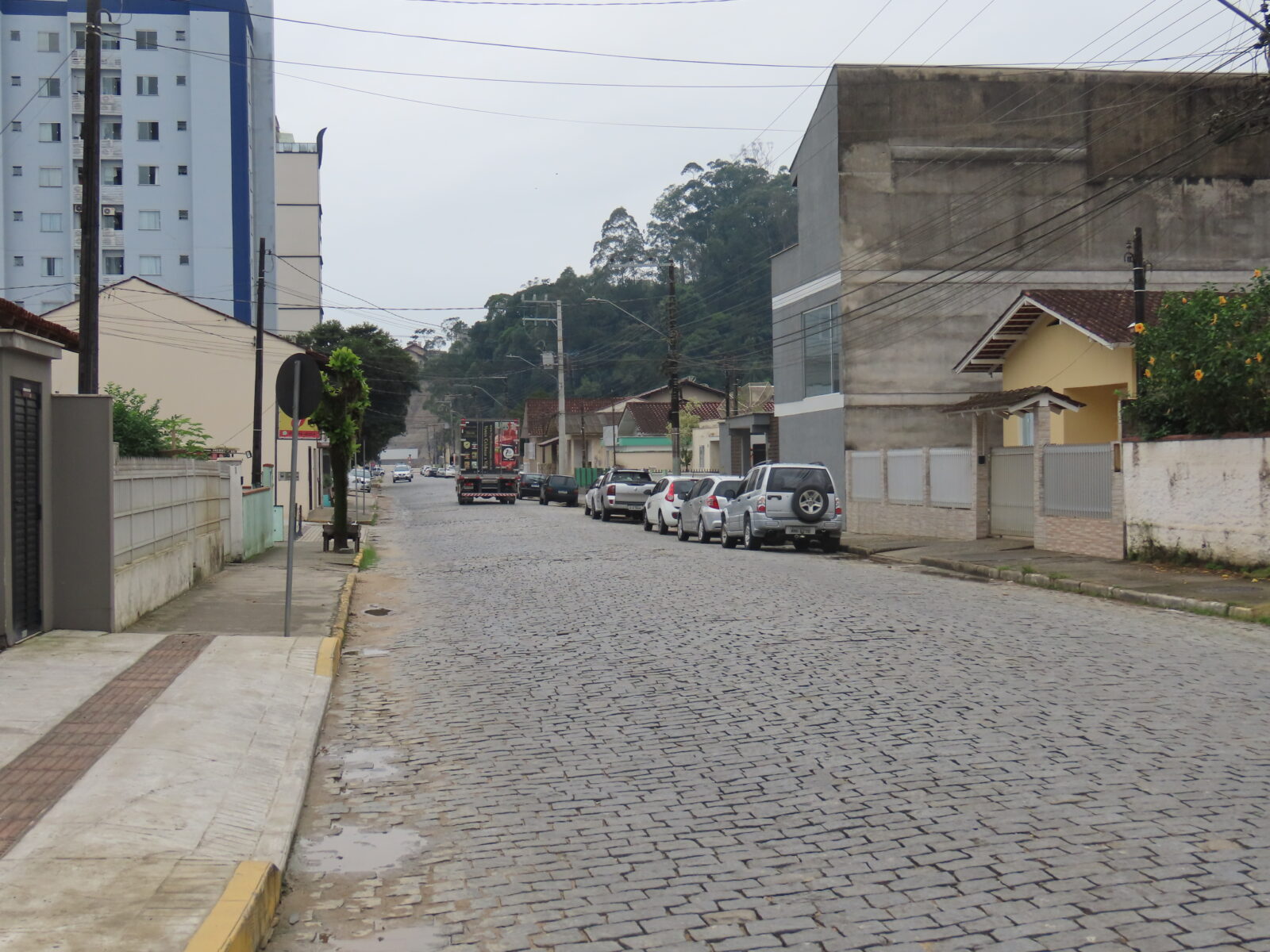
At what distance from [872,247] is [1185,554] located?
19807mm

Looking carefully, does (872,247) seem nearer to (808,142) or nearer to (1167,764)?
(808,142)

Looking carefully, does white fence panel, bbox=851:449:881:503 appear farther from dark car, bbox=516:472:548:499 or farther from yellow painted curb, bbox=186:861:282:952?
dark car, bbox=516:472:548:499

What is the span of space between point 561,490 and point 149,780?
5500cm

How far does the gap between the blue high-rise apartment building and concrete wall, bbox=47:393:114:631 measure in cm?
6562

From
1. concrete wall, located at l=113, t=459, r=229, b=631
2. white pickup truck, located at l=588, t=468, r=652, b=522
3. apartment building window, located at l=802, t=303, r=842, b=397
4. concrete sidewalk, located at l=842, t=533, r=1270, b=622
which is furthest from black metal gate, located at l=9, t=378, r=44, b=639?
white pickup truck, located at l=588, t=468, r=652, b=522

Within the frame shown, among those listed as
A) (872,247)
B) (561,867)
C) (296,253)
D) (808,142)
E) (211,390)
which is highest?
(296,253)

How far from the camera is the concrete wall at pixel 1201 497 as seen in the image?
18.3 metres

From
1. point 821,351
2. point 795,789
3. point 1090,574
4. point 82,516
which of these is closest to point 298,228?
point 821,351

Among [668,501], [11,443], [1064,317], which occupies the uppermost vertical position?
[1064,317]

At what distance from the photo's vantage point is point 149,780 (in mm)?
7230

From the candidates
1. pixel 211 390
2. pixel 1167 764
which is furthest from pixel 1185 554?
pixel 211 390

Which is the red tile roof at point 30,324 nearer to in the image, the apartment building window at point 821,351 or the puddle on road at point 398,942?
the puddle on road at point 398,942

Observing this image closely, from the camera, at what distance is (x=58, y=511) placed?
12.4 m

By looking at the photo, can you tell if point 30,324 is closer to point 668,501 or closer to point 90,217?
point 90,217
